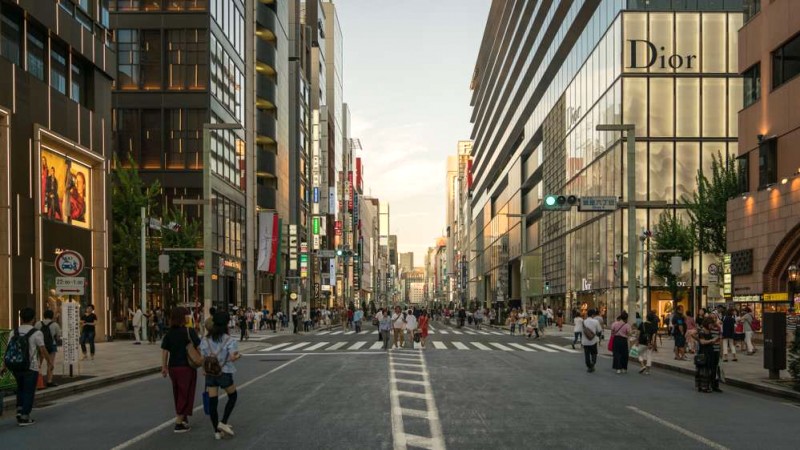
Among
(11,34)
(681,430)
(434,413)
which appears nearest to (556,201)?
(434,413)

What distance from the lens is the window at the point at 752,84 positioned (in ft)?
115

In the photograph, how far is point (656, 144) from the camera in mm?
53406

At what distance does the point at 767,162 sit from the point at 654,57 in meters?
20.6

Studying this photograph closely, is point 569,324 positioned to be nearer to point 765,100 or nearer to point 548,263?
point 548,263

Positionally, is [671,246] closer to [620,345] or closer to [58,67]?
[620,345]

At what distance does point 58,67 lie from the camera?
33.3m

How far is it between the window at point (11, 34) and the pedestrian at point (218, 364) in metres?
20.3

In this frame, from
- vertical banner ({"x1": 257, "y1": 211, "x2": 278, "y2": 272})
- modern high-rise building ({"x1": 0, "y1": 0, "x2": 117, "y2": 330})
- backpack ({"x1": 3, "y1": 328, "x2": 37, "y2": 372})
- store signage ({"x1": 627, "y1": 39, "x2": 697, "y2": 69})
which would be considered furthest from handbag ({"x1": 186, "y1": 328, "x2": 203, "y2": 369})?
vertical banner ({"x1": 257, "y1": 211, "x2": 278, "y2": 272})

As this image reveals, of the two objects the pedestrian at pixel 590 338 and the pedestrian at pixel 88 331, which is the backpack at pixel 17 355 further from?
the pedestrian at pixel 590 338

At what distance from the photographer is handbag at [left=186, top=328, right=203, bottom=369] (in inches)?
463

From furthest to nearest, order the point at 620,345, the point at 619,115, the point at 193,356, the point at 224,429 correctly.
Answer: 1. the point at 619,115
2. the point at 620,345
3. the point at 193,356
4. the point at 224,429

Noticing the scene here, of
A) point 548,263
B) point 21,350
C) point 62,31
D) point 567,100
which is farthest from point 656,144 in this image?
point 21,350

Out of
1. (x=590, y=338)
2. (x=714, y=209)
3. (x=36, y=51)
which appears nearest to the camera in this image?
(x=590, y=338)

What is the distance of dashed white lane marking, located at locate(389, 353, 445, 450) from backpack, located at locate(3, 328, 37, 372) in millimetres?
5904
